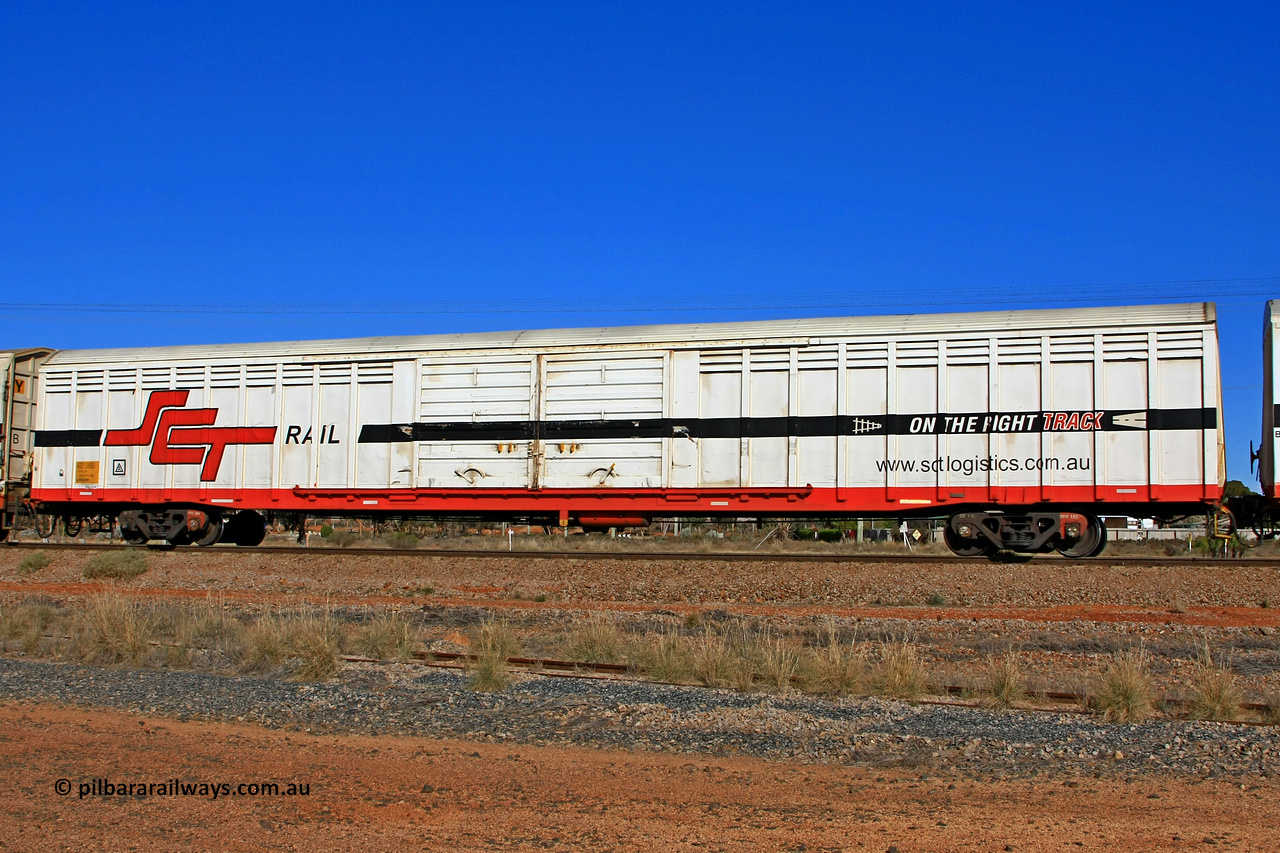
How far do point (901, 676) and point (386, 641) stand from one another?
535cm

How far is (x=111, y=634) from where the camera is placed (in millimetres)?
10586

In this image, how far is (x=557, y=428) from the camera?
55.1 feet

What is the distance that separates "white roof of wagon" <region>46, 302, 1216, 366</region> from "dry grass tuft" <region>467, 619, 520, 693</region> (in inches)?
283

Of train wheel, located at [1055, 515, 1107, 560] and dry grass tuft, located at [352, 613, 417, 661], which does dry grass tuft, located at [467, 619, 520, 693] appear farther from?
train wheel, located at [1055, 515, 1107, 560]

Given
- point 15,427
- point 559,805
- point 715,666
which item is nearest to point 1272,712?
Result: point 715,666

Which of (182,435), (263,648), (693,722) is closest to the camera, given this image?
(693,722)

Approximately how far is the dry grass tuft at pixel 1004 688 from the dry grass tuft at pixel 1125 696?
594mm

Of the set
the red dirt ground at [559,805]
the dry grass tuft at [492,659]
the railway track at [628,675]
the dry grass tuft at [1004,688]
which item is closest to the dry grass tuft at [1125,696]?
the railway track at [628,675]

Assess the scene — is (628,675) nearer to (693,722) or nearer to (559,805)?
(693,722)

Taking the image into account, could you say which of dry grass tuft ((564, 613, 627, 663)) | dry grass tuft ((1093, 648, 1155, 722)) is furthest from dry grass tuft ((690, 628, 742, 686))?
dry grass tuft ((1093, 648, 1155, 722))

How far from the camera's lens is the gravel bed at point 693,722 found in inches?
254

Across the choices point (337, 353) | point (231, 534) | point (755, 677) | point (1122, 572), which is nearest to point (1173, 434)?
point (1122, 572)

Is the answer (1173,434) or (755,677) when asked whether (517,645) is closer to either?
(755,677)

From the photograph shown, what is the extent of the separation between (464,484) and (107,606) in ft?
21.6
